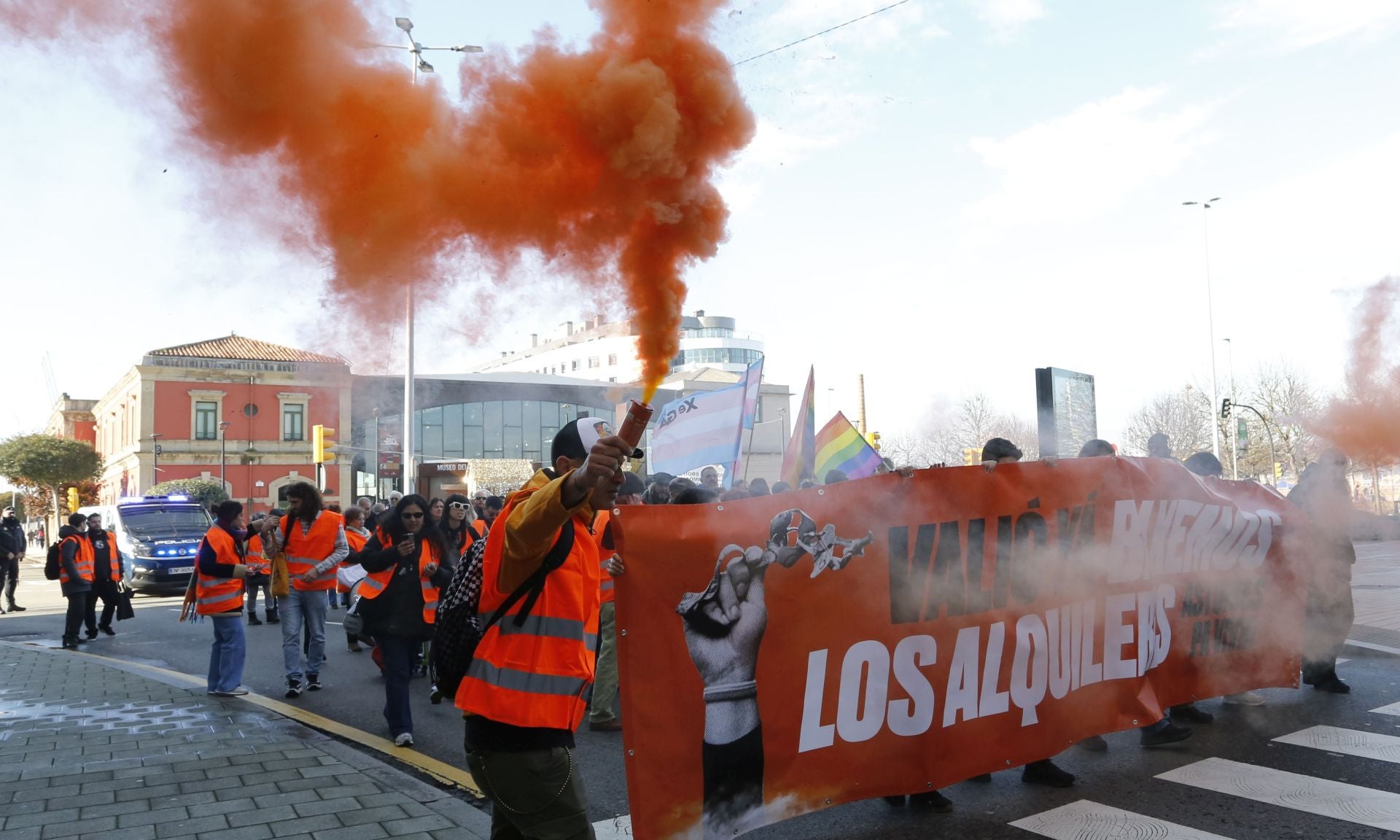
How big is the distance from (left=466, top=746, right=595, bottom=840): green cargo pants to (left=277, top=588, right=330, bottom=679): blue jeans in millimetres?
6330

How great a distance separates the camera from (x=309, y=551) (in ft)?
28.3

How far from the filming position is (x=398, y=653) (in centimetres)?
667

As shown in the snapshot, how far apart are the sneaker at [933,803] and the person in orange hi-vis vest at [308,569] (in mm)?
5563

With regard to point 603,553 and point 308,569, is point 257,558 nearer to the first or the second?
point 308,569

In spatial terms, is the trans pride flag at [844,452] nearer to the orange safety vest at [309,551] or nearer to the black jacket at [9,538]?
the orange safety vest at [309,551]

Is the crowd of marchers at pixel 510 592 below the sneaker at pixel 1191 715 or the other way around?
the other way around

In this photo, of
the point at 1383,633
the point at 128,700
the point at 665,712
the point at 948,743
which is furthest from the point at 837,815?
the point at 1383,633

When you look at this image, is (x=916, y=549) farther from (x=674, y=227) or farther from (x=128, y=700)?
(x=128, y=700)

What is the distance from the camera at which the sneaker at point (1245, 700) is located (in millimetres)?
6895

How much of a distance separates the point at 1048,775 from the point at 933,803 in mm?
795

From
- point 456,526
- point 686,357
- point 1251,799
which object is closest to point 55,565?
point 456,526

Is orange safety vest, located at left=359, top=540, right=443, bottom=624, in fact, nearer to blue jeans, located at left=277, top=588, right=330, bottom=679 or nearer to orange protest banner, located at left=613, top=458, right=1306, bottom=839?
blue jeans, located at left=277, top=588, right=330, bottom=679

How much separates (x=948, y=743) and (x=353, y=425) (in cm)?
2246

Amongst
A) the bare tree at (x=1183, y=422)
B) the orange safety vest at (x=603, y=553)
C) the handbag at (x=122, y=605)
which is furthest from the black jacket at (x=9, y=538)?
the bare tree at (x=1183, y=422)
